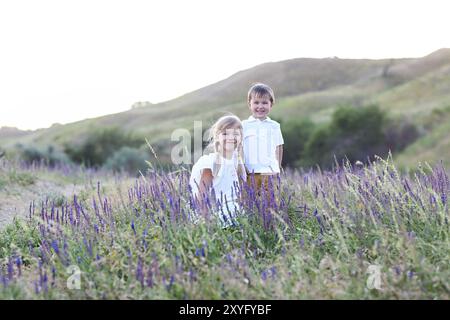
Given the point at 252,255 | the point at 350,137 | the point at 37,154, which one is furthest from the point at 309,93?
the point at 252,255

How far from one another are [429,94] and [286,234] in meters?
31.5

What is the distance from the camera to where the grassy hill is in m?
32.5

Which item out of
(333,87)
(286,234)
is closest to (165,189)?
(286,234)

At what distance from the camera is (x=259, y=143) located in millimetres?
5562

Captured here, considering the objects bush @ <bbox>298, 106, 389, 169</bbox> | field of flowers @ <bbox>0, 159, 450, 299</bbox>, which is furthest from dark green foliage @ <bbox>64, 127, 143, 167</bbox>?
field of flowers @ <bbox>0, 159, 450, 299</bbox>

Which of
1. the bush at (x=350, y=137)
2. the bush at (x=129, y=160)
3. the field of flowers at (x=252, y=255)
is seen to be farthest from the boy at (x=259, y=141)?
the bush at (x=350, y=137)

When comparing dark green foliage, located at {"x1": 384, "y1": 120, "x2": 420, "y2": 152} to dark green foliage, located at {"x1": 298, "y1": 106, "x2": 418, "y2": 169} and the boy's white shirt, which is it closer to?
dark green foliage, located at {"x1": 298, "y1": 106, "x2": 418, "y2": 169}

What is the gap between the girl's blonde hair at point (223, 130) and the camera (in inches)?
194

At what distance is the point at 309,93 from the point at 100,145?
78.1ft

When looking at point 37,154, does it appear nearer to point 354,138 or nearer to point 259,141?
point 354,138

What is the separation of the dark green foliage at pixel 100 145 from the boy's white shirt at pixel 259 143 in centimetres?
1689

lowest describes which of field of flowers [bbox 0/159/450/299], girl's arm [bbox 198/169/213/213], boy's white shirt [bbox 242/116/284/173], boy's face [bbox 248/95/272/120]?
field of flowers [bbox 0/159/450/299]

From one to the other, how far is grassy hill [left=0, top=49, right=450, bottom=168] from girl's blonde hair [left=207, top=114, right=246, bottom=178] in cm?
2133
